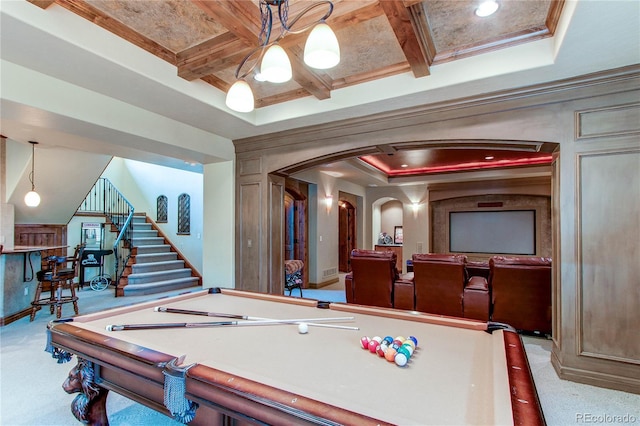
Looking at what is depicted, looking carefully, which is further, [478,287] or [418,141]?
[478,287]

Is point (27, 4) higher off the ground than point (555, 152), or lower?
higher

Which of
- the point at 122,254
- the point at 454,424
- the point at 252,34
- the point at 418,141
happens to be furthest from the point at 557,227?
the point at 122,254

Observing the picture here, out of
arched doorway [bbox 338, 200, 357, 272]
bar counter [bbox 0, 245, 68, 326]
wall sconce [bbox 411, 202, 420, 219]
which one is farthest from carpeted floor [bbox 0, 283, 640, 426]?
Answer: arched doorway [bbox 338, 200, 357, 272]

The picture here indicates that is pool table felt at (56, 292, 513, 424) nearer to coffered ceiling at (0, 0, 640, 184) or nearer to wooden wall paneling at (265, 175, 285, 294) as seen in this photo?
coffered ceiling at (0, 0, 640, 184)

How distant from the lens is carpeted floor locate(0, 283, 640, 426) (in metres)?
2.23

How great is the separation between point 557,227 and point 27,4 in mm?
4547

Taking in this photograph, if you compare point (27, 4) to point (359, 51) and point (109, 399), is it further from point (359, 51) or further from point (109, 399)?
point (109, 399)

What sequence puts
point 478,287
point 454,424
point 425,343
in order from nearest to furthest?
point 454,424
point 425,343
point 478,287

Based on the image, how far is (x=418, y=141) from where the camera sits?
3621mm

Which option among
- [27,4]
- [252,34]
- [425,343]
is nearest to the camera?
[425,343]

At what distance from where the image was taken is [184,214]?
8523 mm

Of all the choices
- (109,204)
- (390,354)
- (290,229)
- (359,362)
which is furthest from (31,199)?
(390,354)

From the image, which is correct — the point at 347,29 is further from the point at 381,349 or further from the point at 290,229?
the point at 290,229

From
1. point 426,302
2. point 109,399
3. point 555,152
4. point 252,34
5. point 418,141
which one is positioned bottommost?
point 109,399
